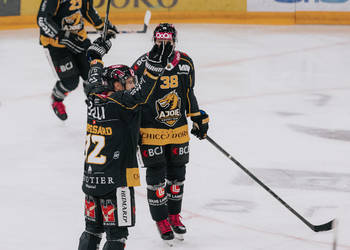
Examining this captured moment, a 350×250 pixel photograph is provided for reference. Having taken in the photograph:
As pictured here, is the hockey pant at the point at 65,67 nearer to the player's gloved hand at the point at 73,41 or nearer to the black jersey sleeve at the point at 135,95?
the player's gloved hand at the point at 73,41

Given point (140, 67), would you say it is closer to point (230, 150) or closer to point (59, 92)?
point (230, 150)

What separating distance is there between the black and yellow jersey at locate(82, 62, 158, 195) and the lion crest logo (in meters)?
0.71

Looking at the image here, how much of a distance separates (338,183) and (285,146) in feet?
3.57

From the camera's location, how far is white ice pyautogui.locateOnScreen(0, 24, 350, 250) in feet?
16.0

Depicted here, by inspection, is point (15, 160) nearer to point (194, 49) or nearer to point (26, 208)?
point (26, 208)

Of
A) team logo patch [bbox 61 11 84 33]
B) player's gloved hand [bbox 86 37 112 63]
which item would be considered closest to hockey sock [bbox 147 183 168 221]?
player's gloved hand [bbox 86 37 112 63]

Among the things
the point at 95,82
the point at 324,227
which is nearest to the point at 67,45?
the point at 95,82

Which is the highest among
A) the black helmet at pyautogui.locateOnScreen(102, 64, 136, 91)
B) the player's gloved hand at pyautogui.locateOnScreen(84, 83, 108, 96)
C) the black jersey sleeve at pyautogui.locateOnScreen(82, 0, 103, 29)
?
the black helmet at pyautogui.locateOnScreen(102, 64, 136, 91)

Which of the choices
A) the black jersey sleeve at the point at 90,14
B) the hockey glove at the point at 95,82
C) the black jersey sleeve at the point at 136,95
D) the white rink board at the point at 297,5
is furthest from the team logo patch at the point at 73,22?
the white rink board at the point at 297,5

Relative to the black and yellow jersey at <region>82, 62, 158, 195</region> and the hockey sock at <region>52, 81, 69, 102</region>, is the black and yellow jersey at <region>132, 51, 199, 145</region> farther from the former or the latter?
the hockey sock at <region>52, 81, 69, 102</region>

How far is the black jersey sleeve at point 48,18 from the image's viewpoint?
712 centimetres

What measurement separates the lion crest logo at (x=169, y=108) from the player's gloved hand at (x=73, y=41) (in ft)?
10.2

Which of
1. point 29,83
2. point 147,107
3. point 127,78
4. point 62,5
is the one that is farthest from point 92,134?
point 29,83

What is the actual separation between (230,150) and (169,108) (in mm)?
2217
